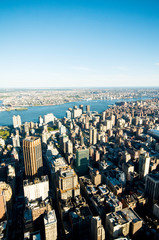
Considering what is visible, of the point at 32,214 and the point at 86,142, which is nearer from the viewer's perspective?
the point at 32,214

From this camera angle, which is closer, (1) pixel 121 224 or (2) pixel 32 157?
(1) pixel 121 224

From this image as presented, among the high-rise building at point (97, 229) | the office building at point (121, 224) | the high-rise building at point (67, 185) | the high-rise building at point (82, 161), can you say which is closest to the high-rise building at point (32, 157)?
the high-rise building at point (67, 185)

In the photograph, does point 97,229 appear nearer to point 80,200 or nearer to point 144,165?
point 80,200

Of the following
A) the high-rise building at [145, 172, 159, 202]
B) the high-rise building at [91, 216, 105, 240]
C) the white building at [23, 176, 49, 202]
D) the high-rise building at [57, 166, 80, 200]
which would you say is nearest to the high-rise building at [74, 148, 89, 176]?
the high-rise building at [57, 166, 80, 200]

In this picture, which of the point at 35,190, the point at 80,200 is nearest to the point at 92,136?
the point at 80,200

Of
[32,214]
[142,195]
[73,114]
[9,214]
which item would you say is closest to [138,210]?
[142,195]

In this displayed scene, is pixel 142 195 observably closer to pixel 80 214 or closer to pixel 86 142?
pixel 80 214
